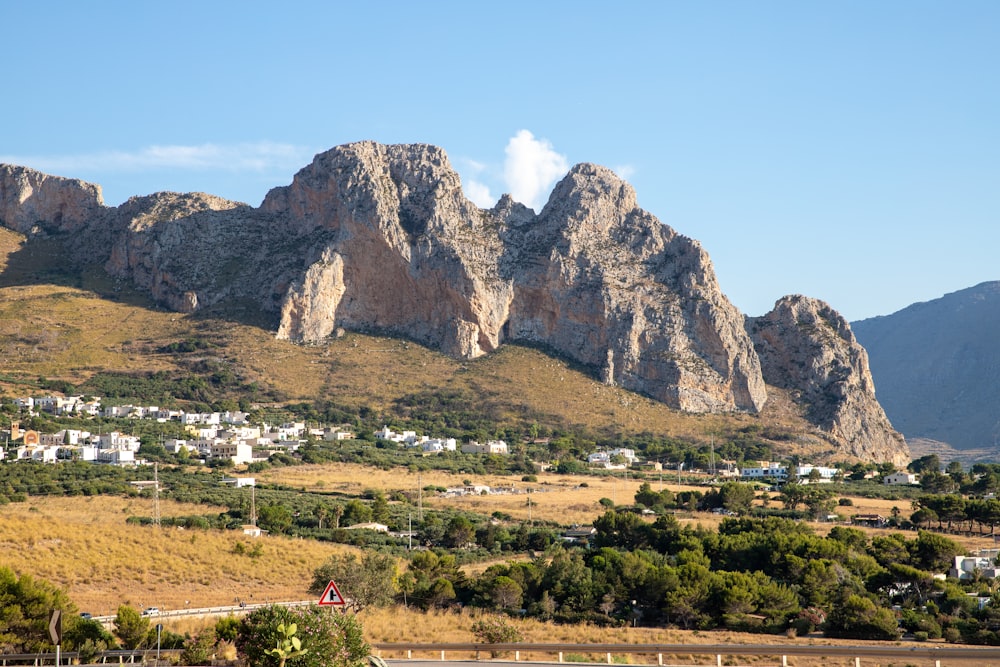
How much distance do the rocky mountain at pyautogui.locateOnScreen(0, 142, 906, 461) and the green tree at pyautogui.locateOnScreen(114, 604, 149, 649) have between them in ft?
320

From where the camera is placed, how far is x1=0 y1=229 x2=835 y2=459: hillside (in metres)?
112

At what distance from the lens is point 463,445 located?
10588cm

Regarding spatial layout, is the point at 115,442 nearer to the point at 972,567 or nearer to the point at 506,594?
the point at 506,594

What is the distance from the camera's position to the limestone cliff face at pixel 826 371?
124 meters

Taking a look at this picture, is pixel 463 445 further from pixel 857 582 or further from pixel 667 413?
pixel 857 582

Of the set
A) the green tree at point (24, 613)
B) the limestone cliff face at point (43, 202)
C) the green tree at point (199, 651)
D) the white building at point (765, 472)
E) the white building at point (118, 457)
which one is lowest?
the green tree at point (199, 651)

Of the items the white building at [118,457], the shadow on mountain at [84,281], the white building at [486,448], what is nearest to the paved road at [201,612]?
→ the white building at [118,457]

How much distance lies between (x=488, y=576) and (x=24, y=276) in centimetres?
10824

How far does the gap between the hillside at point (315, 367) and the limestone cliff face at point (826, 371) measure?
3.75 m

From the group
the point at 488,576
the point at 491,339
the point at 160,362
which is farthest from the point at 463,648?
the point at 491,339

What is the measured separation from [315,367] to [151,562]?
78.2 metres

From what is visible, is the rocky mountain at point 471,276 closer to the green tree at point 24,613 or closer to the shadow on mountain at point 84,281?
the shadow on mountain at point 84,281

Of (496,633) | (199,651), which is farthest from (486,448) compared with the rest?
(199,651)

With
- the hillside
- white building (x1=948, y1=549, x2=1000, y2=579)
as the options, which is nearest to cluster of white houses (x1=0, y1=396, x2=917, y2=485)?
the hillside
